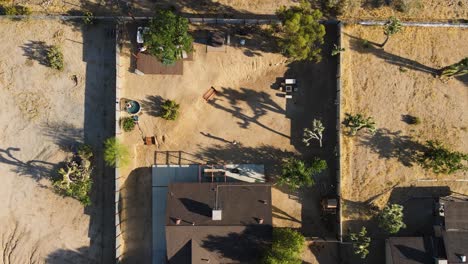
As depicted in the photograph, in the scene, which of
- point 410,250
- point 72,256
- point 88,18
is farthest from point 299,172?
point 88,18

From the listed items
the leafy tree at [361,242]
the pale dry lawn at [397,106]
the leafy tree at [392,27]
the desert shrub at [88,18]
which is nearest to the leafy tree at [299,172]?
the pale dry lawn at [397,106]

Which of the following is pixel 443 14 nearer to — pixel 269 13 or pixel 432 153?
pixel 432 153

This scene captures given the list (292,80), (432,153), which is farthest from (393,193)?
(292,80)

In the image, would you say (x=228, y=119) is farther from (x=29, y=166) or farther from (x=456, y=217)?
(x=456, y=217)

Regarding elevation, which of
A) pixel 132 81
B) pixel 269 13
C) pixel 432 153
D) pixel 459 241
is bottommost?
pixel 459 241

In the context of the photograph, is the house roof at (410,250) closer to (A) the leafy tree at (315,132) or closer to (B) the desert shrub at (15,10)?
(A) the leafy tree at (315,132)
